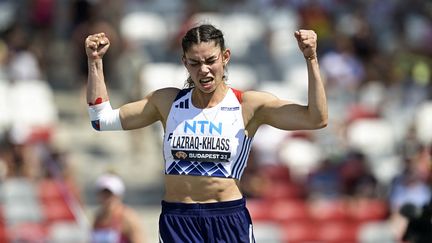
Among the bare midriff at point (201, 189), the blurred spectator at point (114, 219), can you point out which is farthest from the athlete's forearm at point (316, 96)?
the blurred spectator at point (114, 219)

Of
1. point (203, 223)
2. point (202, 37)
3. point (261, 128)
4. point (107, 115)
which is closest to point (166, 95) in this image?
point (107, 115)

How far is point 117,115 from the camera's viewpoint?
8148 mm

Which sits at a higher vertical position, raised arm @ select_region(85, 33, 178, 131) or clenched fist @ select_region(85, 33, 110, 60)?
clenched fist @ select_region(85, 33, 110, 60)

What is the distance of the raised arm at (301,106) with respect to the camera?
25.0 ft

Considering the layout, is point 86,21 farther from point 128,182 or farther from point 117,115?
point 117,115

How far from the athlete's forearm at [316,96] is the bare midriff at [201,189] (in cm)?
70

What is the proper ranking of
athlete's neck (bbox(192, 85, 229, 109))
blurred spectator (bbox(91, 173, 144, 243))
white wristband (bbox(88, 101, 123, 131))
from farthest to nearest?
blurred spectator (bbox(91, 173, 144, 243)) → white wristband (bbox(88, 101, 123, 131)) → athlete's neck (bbox(192, 85, 229, 109))

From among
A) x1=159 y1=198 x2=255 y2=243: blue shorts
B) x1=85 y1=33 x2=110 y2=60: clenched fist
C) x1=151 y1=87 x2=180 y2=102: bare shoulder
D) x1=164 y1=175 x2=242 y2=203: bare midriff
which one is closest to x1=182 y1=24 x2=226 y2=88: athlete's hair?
x1=151 y1=87 x2=180 y2=102: bare shoulder

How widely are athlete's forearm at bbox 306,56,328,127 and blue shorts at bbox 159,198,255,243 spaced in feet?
2.55

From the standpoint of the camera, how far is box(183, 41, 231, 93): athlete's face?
7.80 meters

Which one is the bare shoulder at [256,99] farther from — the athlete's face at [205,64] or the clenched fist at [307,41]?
the clenched fist at [307,41]

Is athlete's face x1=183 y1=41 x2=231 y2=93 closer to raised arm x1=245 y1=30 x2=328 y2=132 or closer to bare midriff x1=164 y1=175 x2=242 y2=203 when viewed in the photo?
raised arm x1=245 y1=30 x2=328 y2=132

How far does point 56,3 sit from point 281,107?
1218 cm

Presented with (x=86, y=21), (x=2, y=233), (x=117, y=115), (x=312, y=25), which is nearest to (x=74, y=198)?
(x=2, y=233)
